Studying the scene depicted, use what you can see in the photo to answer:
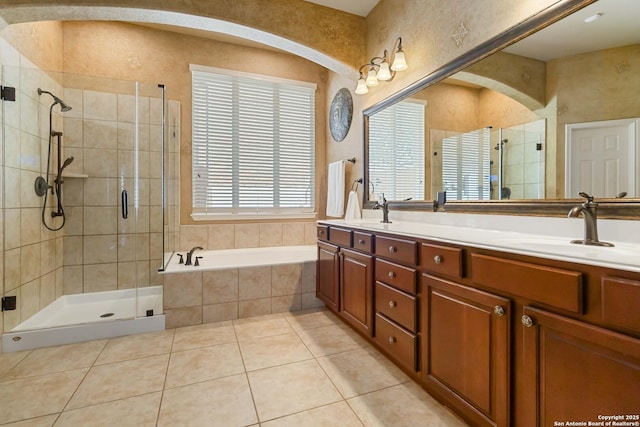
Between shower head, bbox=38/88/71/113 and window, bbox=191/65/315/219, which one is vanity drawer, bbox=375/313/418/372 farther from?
shower head, bbox=38/88/71/113

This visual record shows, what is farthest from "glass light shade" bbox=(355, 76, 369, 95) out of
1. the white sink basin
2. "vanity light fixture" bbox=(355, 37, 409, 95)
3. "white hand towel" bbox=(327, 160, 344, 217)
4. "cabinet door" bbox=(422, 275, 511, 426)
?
the white sink basin

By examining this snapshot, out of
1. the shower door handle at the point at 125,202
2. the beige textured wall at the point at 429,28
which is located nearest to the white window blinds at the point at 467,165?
the beige textured wall at the point at 429,28

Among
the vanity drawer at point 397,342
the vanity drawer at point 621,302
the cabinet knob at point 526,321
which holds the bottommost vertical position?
the vanity drawer at point 397,342

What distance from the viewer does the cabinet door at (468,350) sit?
1.08 m

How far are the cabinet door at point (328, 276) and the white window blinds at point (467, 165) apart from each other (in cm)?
99

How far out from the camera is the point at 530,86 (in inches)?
57.8

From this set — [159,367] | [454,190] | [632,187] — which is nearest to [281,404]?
[159,367]

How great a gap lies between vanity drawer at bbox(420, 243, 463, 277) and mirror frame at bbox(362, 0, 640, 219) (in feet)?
1.82

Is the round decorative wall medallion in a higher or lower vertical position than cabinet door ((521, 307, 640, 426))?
higher

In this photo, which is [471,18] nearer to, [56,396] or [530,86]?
[530,86]

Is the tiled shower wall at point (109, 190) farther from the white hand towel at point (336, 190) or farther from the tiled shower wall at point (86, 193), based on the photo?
the white hand towel at point (336, 190)

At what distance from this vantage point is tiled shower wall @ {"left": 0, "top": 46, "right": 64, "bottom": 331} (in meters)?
2.07

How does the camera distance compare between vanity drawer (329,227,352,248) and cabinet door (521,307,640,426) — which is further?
vanity drawer (329,227,352,248)

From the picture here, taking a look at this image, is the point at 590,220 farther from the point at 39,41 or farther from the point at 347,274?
the point at 39,41
